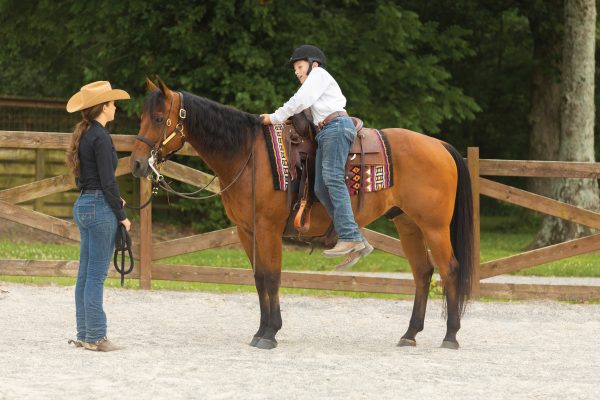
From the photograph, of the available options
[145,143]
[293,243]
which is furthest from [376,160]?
[293,243]

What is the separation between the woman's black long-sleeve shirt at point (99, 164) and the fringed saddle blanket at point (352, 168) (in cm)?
133

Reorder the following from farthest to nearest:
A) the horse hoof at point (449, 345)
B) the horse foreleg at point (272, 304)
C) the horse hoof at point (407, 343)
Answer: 1. the horse hoof at point (407, 343)
2. the horse hoof at point (449, 345)
3. the horse foreleg at point (272, 304)

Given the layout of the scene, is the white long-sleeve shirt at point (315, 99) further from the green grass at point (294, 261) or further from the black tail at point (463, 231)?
the green grass at point (294, 261)

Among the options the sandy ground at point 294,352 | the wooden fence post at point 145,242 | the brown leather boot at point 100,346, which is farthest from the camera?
the wooden fence post at point 145,242

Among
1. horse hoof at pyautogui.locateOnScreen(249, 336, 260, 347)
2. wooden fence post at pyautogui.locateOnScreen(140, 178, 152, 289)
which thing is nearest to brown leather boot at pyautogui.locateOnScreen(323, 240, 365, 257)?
horse hoof at pyautogui.locateOnScreen(249, 336, 260, 347)

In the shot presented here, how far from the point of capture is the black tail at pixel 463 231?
28.2 feet

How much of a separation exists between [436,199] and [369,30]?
37.7 feet

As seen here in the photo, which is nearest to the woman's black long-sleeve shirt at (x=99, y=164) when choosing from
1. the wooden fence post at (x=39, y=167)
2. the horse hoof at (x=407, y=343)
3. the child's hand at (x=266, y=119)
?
the child's hand at (x=266, y=119)

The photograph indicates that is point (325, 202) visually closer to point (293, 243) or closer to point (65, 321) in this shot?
point (65, 321)

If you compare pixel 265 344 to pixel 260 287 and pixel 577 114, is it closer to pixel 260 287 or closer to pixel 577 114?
pixel 260 287

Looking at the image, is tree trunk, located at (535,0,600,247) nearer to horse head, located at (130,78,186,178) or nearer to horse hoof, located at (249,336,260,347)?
horse hoof, located at (249,336,260,347)

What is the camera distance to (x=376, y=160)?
8.46 meters

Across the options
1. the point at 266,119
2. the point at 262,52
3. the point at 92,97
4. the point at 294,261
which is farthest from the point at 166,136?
the point at 262,52

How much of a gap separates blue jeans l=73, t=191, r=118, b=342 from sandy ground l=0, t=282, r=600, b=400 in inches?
9.5
